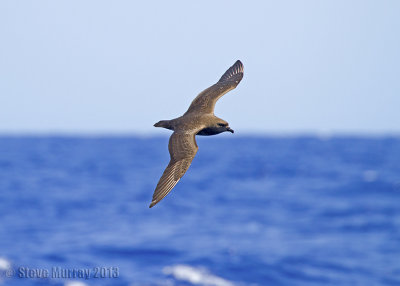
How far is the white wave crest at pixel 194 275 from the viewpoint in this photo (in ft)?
96.5

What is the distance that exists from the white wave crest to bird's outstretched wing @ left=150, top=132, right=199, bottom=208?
62.1ft

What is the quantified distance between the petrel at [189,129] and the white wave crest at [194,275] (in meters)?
16.8

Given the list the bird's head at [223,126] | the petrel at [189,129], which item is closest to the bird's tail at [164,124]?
the petrel at [189,129]

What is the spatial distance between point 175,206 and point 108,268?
59.8 ft

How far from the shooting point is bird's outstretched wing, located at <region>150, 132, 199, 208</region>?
11.0m

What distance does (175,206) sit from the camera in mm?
47562

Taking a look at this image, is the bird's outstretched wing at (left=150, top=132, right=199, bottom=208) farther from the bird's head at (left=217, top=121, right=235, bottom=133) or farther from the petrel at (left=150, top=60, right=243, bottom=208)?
the bird's head at (left=217, top=121, right=235, bottom=133)

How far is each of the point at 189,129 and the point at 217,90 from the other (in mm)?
2558

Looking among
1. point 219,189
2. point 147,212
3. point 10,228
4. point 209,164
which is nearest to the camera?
point 10,228

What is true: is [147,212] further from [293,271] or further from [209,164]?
[209,164]

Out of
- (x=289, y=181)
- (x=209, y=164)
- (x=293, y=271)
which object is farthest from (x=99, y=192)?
(x=209, y=164)

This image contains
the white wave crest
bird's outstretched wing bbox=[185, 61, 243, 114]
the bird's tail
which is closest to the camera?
the bird's tail

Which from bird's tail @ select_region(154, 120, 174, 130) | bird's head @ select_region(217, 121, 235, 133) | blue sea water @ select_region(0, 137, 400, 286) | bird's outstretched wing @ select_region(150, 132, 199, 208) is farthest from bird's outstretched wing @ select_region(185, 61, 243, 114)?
blue sea water @ select_region(0, 137, 400, 286)

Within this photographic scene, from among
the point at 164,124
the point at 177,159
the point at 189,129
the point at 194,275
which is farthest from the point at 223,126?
the point at 194,275
